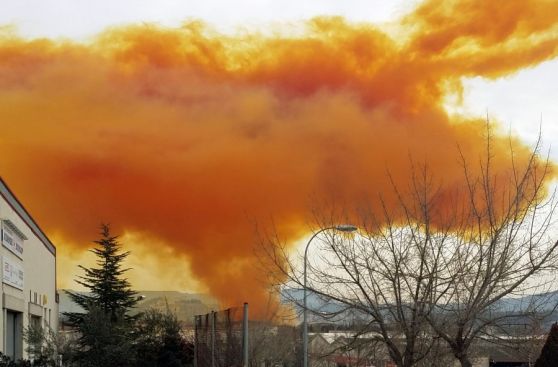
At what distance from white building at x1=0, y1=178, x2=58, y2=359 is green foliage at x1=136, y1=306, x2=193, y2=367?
6801mm

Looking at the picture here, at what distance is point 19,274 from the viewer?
154 ft

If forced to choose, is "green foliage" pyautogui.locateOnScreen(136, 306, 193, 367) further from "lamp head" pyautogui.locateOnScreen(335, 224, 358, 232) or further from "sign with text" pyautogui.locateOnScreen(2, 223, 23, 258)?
"lamp head" pyautogui.locateOnScreen(335, 224, 358, 232)

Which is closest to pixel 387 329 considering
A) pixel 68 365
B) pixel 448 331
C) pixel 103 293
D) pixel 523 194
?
pixel 448 331

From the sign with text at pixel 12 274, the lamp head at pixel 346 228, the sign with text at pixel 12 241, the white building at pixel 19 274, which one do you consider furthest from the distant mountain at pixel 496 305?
the white building at pixel 19 274

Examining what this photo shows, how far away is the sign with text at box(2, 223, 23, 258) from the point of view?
41.3 m

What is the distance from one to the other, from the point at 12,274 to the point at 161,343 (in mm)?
15776

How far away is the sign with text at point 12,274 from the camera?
4169 cm

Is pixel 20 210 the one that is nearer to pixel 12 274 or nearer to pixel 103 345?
pixel 12 274

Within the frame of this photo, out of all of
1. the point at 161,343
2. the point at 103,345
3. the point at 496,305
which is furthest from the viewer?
the point at 161,343

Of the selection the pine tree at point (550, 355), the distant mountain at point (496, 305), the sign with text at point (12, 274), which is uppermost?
the sign with text at point (12, 274)

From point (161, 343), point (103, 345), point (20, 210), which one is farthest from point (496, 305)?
point (161, 343)

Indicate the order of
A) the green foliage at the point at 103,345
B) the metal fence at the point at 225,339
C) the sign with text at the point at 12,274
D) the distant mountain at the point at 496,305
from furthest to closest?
the green foliage at the point at 103,345, the sign with text at the point at 12,274, the metal fence at the point at 225,339, the distant mountain at the point at 496,305

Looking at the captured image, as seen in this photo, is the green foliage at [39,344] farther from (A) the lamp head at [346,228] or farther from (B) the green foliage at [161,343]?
(A) the lamp head at [346,228]

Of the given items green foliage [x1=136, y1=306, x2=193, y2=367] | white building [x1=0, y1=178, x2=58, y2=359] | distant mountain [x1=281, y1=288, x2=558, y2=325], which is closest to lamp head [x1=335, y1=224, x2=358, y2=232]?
distant mountain [x1=281, y1=288, x2=558, y2=325]
